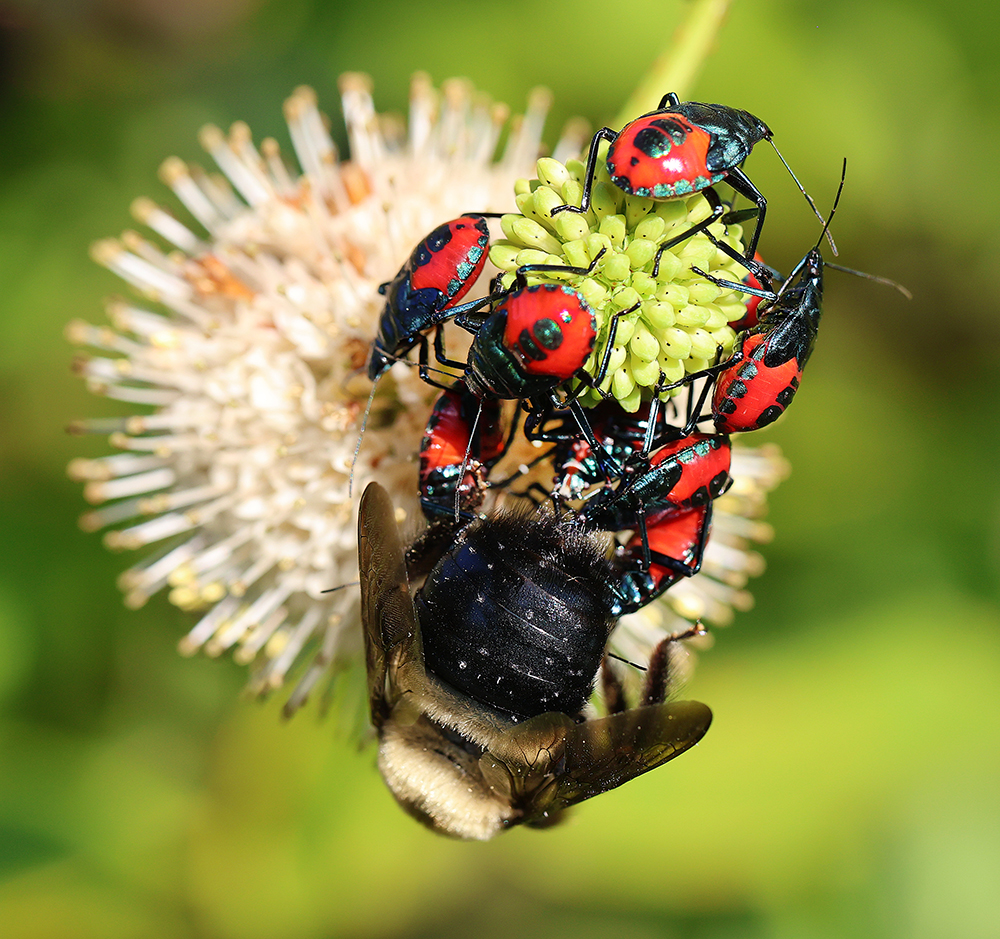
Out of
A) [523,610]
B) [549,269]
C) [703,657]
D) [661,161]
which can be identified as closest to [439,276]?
[549,269]

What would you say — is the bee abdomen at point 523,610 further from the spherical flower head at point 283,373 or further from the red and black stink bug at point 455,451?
the spherical flower head at point 283,373

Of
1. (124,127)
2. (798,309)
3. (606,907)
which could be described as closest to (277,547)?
(798,309)

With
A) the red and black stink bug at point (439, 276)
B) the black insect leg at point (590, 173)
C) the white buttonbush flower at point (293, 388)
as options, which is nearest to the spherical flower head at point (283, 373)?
the white buttonbush flower at point (293, 388)

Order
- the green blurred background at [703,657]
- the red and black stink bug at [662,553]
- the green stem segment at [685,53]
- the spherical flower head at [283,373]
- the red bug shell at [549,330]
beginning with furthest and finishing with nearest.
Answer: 1. the green blurred background at [703,657]
2. the spherical flower head at [283,373]
3. the green stem segment at [685,53]
4. the red and black stink bug at [662,553]
5. the red bug shell at [549,330]

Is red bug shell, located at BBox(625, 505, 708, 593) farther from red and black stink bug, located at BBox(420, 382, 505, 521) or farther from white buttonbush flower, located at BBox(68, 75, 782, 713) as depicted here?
white buttonbush flower, located at BBox(68, 75, 782, 713)

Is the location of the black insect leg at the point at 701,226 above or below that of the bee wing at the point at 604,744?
above

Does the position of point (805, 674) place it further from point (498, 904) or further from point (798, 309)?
point (798, 309)

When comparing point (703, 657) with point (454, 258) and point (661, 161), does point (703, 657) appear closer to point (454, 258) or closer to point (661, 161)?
point (454, 258)
